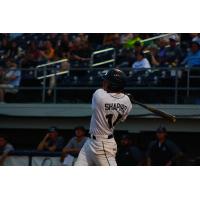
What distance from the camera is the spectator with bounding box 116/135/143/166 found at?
39.3 ft

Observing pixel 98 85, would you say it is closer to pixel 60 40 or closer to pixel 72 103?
pixel 72 103

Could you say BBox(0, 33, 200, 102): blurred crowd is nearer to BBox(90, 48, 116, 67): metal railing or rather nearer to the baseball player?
BBox(90, 48, 116, 67): metal railing

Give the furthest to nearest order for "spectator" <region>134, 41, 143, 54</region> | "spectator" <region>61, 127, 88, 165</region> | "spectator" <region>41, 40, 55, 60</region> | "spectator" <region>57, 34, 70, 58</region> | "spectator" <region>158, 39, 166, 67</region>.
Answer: "spectator" <region>41, 40, 55, 60</region> < "spectator" <region>57, 34, 70, 58</region> < "spectator" <region>158, 39, 166, 67</region> < "spectator" <region>134, 41, 143, 54</region> < "spectator" <region>61, 127, 88, 165</region>

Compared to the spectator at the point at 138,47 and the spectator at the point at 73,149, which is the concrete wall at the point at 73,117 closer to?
the spectator at the point at 138,47

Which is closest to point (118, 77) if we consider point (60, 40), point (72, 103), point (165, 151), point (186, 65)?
point (165, 151)

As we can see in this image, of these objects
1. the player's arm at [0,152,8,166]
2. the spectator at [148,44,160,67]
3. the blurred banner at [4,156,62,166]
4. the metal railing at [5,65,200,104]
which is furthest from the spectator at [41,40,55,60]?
the blurred banner at [4,156,62,166]

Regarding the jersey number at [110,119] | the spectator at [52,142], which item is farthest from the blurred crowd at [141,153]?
the jersey number at [110,119]

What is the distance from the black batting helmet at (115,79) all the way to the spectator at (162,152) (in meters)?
3.81

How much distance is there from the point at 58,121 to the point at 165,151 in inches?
137

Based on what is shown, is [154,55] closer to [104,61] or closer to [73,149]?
[104,61]

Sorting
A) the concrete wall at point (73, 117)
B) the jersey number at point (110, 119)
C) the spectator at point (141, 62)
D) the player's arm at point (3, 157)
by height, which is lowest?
the player's arm at point (3, 157)

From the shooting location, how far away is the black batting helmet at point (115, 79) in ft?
26.6

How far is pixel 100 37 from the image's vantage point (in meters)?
15.1

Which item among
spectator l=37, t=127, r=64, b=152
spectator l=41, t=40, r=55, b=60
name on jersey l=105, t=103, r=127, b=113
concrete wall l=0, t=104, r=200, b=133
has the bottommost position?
spectator l=37, t=127, r=64, b=152
